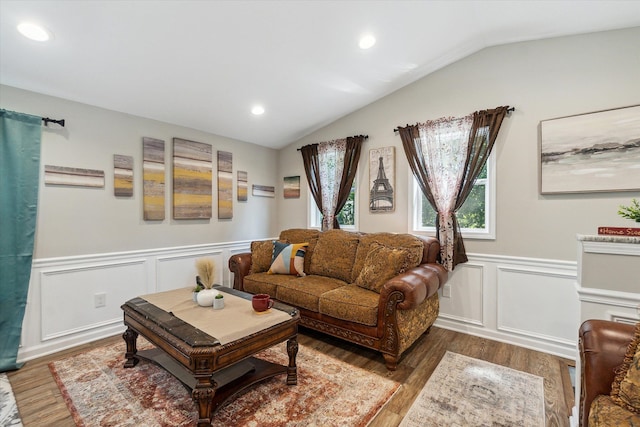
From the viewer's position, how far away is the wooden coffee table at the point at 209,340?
5.07ft

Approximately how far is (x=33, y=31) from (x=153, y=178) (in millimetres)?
1562

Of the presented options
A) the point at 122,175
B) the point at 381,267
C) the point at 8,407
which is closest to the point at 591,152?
the point at 381,267

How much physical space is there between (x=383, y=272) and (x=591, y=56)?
2599 mm

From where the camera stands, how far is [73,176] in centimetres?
268

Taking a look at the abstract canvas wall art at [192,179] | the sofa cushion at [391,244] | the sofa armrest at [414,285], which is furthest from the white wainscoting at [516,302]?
the abstract canvas wall art at [192,179]

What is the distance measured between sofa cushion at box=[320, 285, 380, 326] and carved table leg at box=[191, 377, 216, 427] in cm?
120

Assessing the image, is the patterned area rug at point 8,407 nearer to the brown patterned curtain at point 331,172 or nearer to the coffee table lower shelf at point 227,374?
the coffee table lower shelf at point 227,374

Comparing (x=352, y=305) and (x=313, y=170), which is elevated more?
(x=313, y=170)

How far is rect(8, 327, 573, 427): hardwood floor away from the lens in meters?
1.76

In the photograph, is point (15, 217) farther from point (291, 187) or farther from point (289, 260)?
point (291, 187)

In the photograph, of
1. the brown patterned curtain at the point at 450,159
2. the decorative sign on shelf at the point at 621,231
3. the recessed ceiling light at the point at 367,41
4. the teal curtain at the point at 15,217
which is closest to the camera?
the decorative sign on shelf at the point at 621,231

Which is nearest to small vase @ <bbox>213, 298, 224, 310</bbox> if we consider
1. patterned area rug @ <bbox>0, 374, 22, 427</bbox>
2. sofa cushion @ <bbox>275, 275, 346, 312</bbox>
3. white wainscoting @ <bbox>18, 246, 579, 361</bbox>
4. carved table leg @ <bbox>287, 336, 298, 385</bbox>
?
carved table leg @ <bbox>287, 336, 298, 385</bbox>

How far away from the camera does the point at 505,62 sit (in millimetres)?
2758

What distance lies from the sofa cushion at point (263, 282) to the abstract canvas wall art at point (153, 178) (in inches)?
50.9
